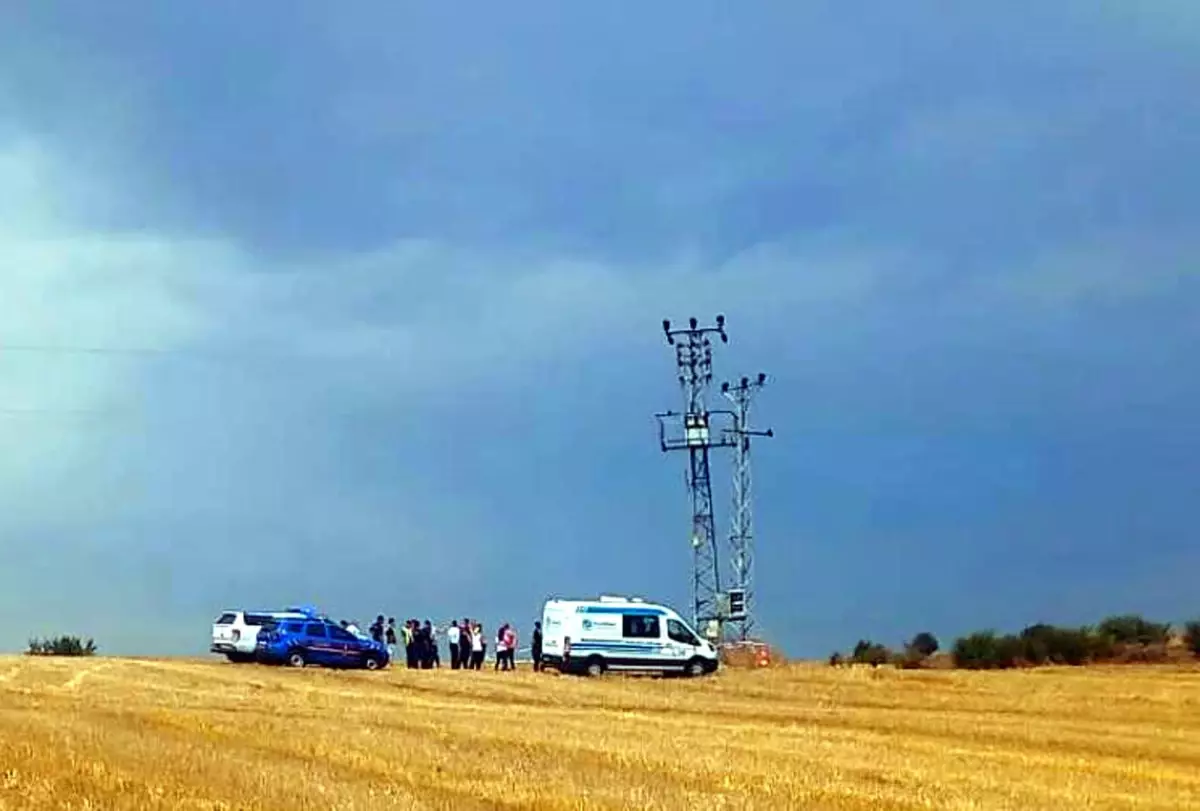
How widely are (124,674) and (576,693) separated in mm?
12221

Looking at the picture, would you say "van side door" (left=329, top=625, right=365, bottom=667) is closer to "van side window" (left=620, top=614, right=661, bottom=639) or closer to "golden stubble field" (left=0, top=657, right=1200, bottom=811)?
"golden stubble field" (left=0, top=657, right=1200, bottom=811)

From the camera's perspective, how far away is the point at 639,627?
57.4 meters

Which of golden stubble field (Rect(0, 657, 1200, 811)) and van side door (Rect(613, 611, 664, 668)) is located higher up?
van side door (Rect(613, 611, 664, 668))

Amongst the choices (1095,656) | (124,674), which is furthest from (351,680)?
(1095,656)

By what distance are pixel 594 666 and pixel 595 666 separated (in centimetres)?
4

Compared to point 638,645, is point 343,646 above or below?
above

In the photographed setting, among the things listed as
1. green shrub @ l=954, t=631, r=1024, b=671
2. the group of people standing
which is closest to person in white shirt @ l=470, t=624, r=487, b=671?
the group of people standing

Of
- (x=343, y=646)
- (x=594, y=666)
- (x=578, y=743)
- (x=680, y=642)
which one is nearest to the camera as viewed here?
(x=578, y=743)

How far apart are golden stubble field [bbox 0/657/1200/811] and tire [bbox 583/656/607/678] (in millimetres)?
5081

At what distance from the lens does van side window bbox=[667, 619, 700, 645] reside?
57.6 metres

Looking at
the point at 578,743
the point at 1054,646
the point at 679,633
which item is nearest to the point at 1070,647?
the point at 1054,646

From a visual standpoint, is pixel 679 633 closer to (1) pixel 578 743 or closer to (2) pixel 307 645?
(2) pixel 307 645

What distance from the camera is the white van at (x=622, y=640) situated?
187ft

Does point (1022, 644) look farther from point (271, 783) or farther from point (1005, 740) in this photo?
point (271, 783)
